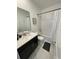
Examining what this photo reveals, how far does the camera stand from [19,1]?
2.30 m

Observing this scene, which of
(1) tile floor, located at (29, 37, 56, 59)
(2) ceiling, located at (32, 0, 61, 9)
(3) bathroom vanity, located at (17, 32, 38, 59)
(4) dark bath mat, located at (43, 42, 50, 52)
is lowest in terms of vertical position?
(1) tile floor, located at (29, 37, 56, 59)

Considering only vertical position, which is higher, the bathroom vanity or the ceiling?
the ceiling

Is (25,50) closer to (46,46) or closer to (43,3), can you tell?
(46,46)

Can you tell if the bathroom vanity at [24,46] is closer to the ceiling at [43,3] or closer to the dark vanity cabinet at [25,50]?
the dark vanity cabinet at [25,50]

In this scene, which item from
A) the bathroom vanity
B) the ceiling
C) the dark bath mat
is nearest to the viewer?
the bathroom vanity

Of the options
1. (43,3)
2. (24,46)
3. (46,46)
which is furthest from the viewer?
(43,3)

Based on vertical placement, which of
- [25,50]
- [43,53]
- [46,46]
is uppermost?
[25,50]

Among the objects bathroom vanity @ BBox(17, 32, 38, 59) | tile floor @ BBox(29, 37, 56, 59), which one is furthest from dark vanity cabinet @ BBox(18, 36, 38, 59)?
tile floor @ BBox(29, 37, 56, 59)

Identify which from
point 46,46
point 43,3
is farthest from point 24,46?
point 43,3

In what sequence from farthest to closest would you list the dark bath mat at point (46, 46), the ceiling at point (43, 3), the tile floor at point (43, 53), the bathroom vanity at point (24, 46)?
1. the ceiling at point (43, 3)
2. the dark bath mat at point (46, 46)
3. the tile floor at point (43, 53)
4. the bathroom vanity at point (24, 46)

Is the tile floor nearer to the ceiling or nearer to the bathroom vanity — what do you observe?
the bathroom vanity

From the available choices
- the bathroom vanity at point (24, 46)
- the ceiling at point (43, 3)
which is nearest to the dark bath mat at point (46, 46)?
the bathroom vanity at point (24, 46)
